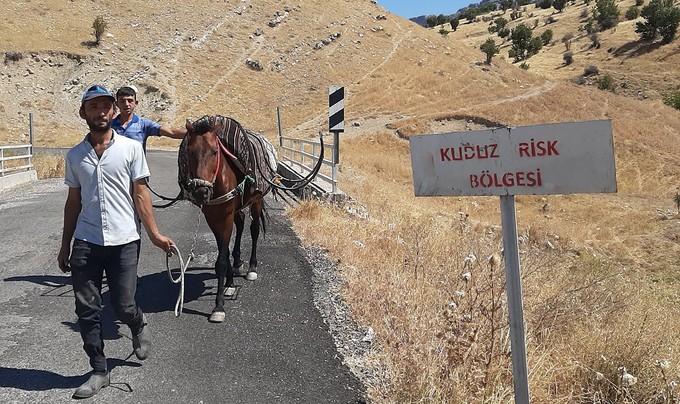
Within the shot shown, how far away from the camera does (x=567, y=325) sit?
4598 mm

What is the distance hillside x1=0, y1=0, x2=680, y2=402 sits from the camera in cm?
457

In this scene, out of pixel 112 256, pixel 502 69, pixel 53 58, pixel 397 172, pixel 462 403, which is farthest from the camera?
pixel 502 69

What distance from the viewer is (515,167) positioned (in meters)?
2.87

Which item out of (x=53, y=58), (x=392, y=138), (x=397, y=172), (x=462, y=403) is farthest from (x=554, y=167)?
(x=53, y=58)

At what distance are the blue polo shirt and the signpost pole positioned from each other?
4033 millimetres

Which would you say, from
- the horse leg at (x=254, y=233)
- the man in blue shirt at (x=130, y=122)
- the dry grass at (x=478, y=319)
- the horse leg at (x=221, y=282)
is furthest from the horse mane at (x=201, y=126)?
the dry grass at (x=478, y=319)

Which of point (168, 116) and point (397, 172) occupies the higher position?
point (168, 116)

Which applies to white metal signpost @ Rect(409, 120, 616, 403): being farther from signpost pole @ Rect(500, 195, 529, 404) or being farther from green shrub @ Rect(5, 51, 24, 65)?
green shrub @ Rect(5, 51, 24, 65)

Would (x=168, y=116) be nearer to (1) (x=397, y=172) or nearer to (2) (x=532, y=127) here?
(1) (x=397, y=172)

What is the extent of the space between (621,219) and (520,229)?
653cm

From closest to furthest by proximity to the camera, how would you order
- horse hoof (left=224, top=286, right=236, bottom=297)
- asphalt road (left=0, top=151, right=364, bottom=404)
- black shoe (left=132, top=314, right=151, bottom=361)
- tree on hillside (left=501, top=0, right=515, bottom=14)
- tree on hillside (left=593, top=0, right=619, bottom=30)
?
asphalt road (left=0, top=151, right=364, bottom=404)
black shoe (left=132, top=314, right=151, bottom=361)
horse hoof (left=224, top=286, right=236, bottom=297)
tree on hillside (left=593, top=0, right=619, bottom=30)
tree on hillside (left=501, top=0, right=515, bottom=14)

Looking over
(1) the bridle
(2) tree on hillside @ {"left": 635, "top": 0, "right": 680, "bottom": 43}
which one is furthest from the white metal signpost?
(2) tree on hillside @ {"left": 635, "top": 0, "right": 680, "bottom": 43}

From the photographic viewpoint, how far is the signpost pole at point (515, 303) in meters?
2.94

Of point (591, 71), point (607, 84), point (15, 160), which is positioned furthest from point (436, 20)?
point (15, 160)
